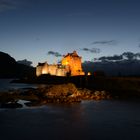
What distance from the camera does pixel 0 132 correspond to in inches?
725

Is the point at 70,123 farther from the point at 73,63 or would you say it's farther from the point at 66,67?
the point at 73,63

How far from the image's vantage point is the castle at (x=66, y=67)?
8794cm

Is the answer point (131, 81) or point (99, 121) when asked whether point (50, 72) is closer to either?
point (131, 81)

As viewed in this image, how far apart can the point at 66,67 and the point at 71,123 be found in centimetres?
6638

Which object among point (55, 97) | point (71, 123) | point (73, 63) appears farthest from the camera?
point (73, 63)

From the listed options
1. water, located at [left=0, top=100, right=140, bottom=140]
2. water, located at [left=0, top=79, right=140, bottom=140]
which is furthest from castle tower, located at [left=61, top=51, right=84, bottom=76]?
water, located at [left=0, top=100, right=140, bottom=140]

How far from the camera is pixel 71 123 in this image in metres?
22.0

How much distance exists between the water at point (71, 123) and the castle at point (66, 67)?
5736 cm

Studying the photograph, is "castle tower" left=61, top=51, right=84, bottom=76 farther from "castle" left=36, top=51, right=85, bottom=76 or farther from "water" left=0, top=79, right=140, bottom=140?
"water" left=0, top=79, right=140, bottom=140

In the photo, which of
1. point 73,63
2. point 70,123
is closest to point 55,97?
point 70,123

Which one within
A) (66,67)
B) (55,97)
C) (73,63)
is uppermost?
(73,63)

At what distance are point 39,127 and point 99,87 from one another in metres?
40.0

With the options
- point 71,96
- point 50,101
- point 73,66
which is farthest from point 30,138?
point 73,66

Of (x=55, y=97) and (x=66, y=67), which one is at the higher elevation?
(x=66, y=67)
